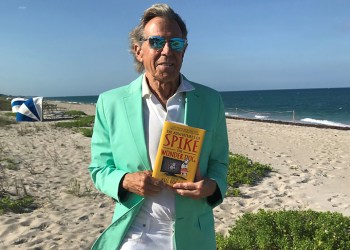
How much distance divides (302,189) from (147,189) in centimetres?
691

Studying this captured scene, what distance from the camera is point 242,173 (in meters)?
8.66

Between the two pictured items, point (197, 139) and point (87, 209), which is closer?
point (197, 139)

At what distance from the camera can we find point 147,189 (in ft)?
6.16

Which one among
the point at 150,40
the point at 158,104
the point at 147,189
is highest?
the point at 150,40

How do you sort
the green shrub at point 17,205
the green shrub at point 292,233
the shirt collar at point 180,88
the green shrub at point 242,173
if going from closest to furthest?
the shirt collar at point 180,88 < the green shrub at point 292,233 < the green shrub at point 17,205 < the green shrub at point 242,173

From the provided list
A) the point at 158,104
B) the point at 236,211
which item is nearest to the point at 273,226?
the point at 236,211

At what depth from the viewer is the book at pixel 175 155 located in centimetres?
188

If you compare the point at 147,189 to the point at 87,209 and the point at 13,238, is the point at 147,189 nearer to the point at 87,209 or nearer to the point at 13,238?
the point at 13,238

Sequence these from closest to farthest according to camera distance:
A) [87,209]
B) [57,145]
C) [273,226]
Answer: [273,226] < [87,209] < [57,145]

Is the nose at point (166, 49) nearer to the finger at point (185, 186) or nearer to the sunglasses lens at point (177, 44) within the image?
the sunglasses lens at point (177, 44)

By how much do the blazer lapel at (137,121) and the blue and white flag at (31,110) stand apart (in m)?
21.2

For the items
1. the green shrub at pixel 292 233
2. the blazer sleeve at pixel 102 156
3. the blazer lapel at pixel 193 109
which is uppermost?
the blazer lapel at pixel 193 109

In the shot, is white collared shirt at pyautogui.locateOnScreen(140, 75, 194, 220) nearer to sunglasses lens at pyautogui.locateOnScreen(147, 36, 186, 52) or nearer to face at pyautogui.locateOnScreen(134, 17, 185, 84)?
face at pyautogui.locateOnScreen(134, 17, 185, 84)

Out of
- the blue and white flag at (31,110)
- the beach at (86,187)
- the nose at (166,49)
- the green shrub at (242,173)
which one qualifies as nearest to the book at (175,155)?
the nose at (166,49)
